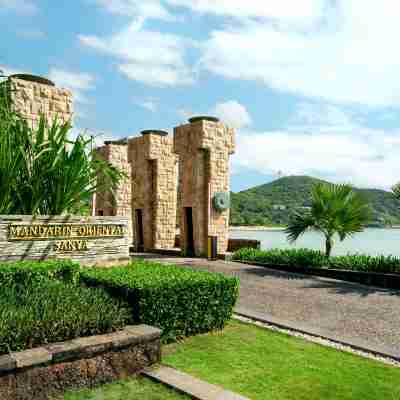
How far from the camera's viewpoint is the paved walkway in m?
7.00

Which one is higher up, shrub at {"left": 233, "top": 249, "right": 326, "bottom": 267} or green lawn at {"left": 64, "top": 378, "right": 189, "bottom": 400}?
shrub at {"left": 233, "top": 249, "right": 326, "bottom": 267}

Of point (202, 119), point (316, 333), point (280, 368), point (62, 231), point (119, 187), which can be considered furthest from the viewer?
point (119, 187)

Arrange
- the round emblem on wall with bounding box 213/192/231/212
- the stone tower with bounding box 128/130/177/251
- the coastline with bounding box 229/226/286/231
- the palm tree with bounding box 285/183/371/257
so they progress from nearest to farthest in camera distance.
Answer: the palm tree with bounding box 285/183/371/257
the round emblem on wall with bounding box 213/192/231/212
the stone tower with bounding box 128/130/177/251
the coastline with bounding box 229/226/286/231

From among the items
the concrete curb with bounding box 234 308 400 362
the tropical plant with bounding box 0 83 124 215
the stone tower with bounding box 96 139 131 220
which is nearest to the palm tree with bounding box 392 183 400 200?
the concrete curb with bounding box 234 308 400 362

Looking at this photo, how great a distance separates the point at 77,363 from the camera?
4.50 m

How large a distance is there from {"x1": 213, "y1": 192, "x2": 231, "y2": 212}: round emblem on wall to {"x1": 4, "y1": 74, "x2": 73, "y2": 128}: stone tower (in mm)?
9207

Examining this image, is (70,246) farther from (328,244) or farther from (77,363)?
(328,244)

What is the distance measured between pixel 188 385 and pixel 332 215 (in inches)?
442

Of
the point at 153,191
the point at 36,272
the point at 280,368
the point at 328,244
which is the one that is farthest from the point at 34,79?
the point at 153,191

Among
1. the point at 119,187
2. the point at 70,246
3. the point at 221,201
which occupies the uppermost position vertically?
the point at 119,187

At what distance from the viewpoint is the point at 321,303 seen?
9.44 metres

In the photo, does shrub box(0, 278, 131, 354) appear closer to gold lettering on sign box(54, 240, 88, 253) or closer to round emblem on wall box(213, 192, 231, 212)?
gold lettering on sign box(54, 240, 88, 253)

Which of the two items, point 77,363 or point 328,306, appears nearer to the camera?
point 77,363

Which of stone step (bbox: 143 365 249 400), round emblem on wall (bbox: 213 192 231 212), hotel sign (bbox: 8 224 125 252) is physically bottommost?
stone step (bbox: 143 365 249 400)
